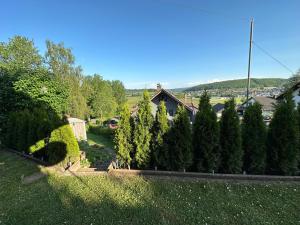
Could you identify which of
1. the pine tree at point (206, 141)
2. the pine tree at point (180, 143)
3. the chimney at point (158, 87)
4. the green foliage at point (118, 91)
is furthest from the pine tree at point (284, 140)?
the green foliage at point (118, 91)

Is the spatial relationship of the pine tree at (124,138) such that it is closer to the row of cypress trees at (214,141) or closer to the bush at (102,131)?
the row of cypress trees at (214,141)

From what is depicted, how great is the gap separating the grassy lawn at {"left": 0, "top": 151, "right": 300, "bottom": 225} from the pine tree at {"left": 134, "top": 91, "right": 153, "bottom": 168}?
2.40 feet

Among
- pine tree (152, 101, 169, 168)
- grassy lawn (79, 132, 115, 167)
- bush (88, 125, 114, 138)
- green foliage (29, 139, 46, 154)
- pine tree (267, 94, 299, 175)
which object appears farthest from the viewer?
bush (88, 125, 114, 138)

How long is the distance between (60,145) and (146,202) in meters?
4.41

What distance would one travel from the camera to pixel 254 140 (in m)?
5.40

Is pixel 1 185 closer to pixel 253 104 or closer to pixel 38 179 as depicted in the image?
pixel 38 179

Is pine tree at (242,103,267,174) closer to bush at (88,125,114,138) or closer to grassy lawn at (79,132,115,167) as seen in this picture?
Answer: grassy lawn at (79,132,115,167)

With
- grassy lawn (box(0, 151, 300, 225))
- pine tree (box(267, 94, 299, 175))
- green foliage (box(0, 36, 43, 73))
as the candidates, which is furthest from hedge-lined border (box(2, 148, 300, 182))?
green foliage (box(0, 36, 43, 73))

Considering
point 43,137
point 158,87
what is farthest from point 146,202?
point 158,87

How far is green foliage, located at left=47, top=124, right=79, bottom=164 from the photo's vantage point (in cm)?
693

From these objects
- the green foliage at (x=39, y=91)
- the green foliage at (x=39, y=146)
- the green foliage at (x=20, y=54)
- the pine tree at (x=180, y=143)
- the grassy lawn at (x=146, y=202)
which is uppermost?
the green foliage at (x=20, y=54)

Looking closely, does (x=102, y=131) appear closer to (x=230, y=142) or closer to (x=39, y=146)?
(x=39, y=146)

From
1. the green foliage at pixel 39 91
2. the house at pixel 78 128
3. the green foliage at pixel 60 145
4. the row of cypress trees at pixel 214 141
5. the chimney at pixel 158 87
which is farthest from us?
the house at pixel 78 128

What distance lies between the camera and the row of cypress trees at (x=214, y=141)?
527cm
